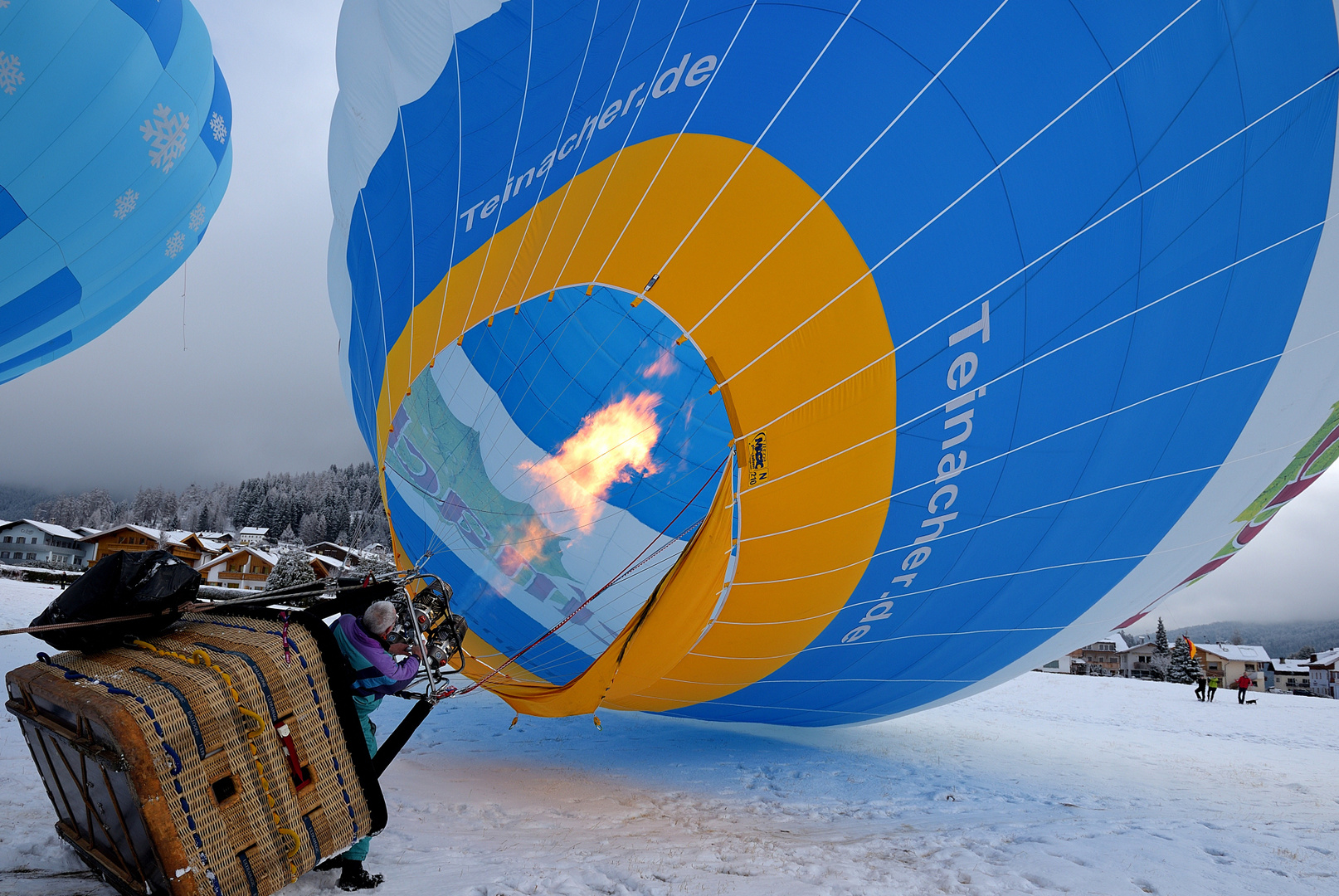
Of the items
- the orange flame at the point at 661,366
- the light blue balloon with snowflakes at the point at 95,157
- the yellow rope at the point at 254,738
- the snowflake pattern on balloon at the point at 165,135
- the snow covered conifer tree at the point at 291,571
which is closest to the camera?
the yellow rope at the point at 254,738

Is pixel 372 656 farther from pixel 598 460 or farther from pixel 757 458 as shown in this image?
pixel 598 460

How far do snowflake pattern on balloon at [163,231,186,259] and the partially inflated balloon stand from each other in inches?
219

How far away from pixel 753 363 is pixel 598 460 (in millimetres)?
2427

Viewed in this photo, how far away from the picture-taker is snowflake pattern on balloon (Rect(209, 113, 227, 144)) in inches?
335

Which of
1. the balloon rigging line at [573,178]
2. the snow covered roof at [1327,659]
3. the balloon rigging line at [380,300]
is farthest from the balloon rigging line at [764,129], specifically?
the snow covered roof at [1327,659]

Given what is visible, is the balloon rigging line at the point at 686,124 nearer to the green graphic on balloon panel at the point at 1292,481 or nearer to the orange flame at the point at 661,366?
the orange flame at the point at 661,366

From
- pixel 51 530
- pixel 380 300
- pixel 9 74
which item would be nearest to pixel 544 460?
pixel 380 300

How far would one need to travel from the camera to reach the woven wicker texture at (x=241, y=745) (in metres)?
1.86

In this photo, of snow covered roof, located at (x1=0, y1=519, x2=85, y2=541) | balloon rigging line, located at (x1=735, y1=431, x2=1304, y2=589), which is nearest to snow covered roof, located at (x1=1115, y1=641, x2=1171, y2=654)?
balloon rigging line, located at (x1=735, y1=431, x2=1304, y2=589)

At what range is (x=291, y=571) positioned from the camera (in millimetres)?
26531

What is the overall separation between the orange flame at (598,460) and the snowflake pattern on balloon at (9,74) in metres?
5.70

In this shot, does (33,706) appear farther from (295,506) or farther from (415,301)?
(295,506)

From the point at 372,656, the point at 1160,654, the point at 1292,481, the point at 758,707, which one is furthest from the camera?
the point at 1160,654

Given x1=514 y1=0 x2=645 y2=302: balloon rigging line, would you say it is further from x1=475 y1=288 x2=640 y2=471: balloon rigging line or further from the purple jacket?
the purple jacket
